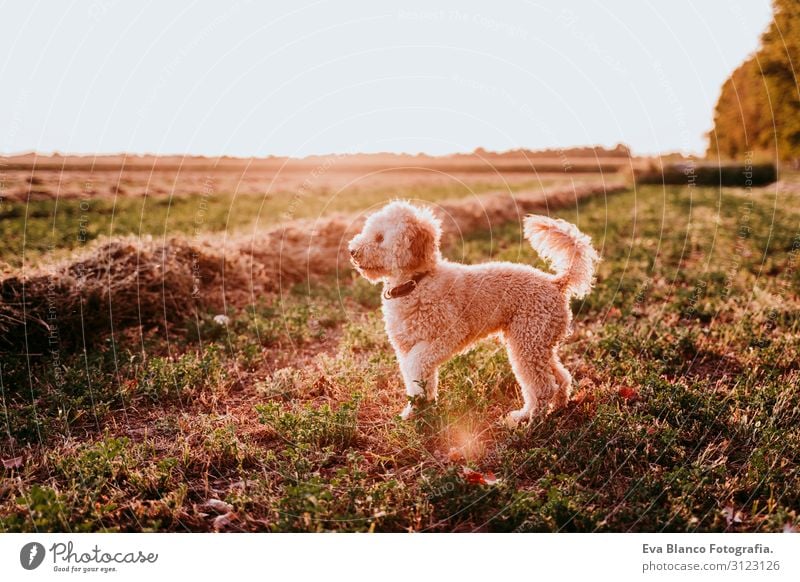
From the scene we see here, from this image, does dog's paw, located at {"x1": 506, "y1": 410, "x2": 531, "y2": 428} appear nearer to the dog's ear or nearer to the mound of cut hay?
the dog's ear

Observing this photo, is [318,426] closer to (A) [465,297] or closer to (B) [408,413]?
(B) [408,413]

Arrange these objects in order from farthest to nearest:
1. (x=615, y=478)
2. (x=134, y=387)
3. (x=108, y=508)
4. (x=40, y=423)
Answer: (x=134, y=387)
(x=40, y=423)
(x=615, y=478)
(x=108, y=508)

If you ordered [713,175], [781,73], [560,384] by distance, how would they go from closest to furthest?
1. [560,384]
2. [781,73]
3. [713,175]

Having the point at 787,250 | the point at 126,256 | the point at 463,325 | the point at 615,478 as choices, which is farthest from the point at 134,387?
the point at 787,250

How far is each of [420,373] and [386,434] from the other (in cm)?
57

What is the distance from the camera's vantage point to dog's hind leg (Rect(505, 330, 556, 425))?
4.68 meters

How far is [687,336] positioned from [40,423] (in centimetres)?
651

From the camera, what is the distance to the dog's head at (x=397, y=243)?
182 inches

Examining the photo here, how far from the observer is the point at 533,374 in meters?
4.73

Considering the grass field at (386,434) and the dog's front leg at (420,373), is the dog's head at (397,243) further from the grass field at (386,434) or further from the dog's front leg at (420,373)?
the grass field at (386,434)

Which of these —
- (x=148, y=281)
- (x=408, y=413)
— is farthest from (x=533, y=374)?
(x=148, y=281)

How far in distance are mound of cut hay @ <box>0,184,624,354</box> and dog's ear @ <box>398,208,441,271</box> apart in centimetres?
407
